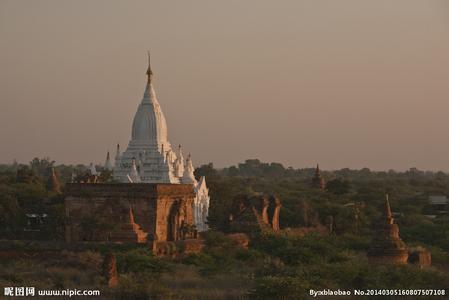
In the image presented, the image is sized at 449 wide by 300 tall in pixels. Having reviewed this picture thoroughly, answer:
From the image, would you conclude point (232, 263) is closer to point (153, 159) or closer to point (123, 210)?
point (123, 210)

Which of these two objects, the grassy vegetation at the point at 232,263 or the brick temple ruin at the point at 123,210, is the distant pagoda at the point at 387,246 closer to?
the grassy vegetation at the point at 232,263

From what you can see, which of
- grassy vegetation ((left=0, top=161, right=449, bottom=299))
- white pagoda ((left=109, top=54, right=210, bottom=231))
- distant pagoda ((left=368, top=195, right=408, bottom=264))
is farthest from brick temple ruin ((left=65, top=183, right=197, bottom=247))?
distant pagoda ((left=368, top=195, right=408, bottom=264))

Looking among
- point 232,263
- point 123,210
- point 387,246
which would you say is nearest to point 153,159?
point 123,210

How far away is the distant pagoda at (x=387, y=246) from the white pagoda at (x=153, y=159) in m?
14.3

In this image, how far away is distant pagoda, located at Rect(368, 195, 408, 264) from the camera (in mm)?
30719

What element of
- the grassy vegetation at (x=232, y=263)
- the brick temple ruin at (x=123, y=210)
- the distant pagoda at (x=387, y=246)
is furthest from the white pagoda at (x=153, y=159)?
the distant pagoda at (x=387, y=246)

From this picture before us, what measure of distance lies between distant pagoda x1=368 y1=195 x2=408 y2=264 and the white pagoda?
1434 cm

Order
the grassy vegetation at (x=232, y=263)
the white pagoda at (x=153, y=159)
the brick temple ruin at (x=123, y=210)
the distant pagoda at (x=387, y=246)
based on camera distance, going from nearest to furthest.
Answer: the grassy vegetation at (x=232, y=263) → the distant pagoda at (x=387, y=246) → the brick temple ruin at (x=123, y=210) → the white pagoda at (x=153, y=159)

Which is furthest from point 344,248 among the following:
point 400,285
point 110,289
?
point 110,289

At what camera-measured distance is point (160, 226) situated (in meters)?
38.0

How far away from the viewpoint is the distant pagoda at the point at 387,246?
30.7 metres

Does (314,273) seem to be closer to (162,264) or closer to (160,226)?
(162,264)

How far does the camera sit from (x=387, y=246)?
30891 millimetres

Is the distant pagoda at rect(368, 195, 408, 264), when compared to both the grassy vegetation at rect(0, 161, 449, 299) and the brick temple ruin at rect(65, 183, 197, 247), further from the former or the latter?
the brick temple ruin at rect(65, 183, 197, 247)
